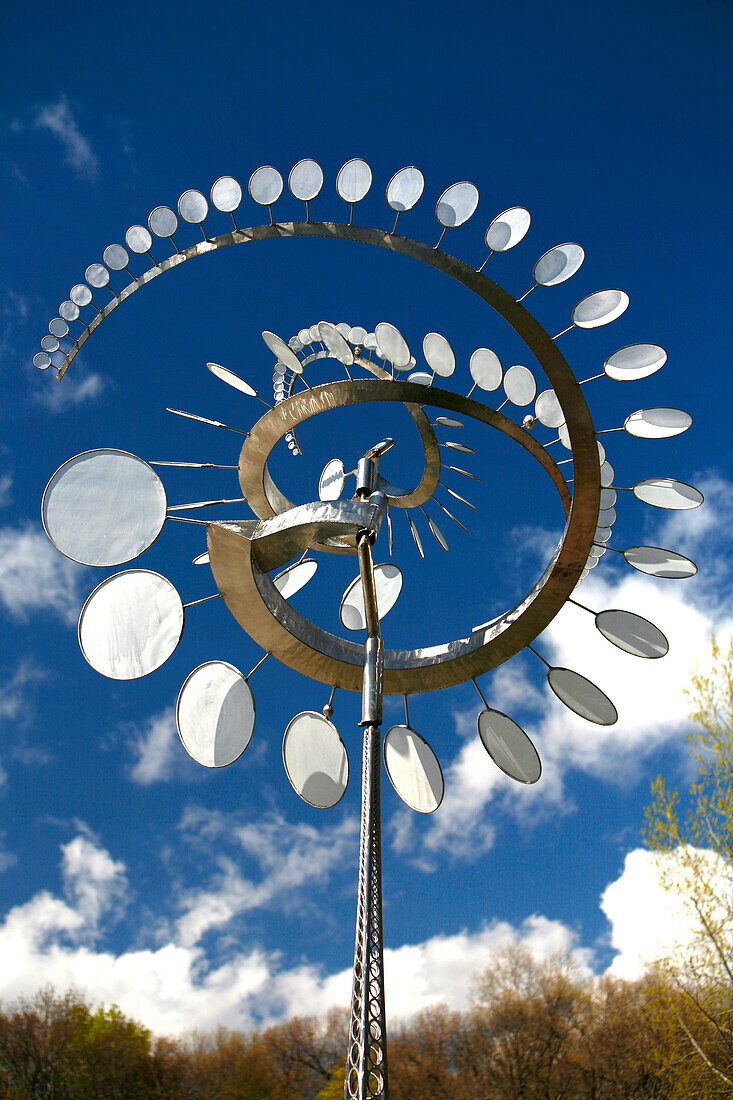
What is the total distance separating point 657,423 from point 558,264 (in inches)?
53.1

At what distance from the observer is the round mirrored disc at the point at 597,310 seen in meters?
4.44

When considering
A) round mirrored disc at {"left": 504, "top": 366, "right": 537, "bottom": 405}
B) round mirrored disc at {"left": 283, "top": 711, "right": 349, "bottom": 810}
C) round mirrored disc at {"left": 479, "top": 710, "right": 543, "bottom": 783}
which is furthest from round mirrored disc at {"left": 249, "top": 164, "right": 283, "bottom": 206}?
round mirrored disc at {"left": 479, "top": 710, "right": 543, "bottom": 783}

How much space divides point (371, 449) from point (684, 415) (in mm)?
2259

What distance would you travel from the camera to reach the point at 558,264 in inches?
174

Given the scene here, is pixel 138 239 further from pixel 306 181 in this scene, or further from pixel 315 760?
pixel 315 760

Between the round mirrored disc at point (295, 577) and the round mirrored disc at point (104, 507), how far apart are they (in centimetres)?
248

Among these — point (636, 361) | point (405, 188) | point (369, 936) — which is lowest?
point (369, 936)

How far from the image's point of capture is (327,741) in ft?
15.4

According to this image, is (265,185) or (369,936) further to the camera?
(265,185)

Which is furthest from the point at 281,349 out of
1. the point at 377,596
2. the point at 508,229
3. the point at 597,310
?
the point at 377,596

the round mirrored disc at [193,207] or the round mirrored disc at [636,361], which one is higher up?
the round mirrored disc at [193,207]

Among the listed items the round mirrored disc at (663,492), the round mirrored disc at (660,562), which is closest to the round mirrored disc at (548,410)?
the round mirrored disc at (663,492)

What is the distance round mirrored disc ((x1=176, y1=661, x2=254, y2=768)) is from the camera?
13.0 ft

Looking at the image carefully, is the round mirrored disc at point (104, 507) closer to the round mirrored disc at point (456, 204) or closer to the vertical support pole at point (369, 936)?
the vertical support pole at point (369, 936)
